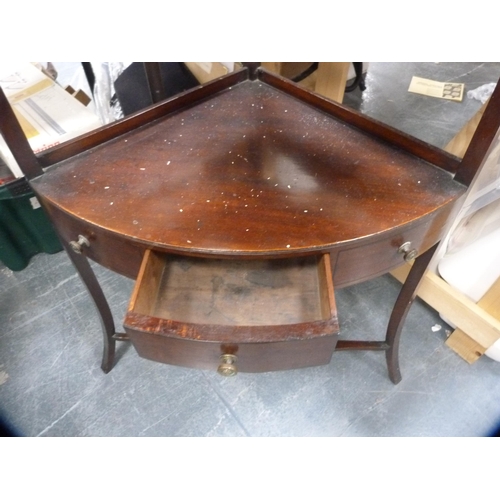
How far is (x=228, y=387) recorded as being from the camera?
982mm

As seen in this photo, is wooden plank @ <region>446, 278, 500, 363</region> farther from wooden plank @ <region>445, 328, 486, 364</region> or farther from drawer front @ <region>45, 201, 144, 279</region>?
drawer front @ <region>45, 201, 144, 279</region>

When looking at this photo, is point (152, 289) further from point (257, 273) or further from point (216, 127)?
point (216, 127)

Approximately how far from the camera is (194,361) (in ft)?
1.73

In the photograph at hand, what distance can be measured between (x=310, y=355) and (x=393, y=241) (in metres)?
0.19

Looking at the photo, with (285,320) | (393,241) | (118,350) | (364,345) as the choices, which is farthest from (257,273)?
(118,350)

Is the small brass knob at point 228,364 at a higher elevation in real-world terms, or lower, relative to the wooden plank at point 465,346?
higher

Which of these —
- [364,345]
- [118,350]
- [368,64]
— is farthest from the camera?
[368,64]

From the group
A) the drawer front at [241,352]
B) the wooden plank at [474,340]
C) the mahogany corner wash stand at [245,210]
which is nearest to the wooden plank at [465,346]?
the wooden plank at [474,340]

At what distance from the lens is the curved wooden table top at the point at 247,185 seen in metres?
0.52

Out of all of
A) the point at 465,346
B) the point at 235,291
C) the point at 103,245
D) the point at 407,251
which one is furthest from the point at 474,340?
the point at 103,245

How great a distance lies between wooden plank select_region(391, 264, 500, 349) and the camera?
914mm

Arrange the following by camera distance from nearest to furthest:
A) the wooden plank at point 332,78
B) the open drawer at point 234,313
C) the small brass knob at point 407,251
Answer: the open drawer at point 234,313 < the small brass knob at point 407,251 < the wooden plank at point 332,78

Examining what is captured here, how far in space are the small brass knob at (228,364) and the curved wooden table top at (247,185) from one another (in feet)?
0.41

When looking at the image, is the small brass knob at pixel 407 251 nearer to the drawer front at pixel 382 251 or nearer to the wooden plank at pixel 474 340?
the drawer front at pixel 382 251
